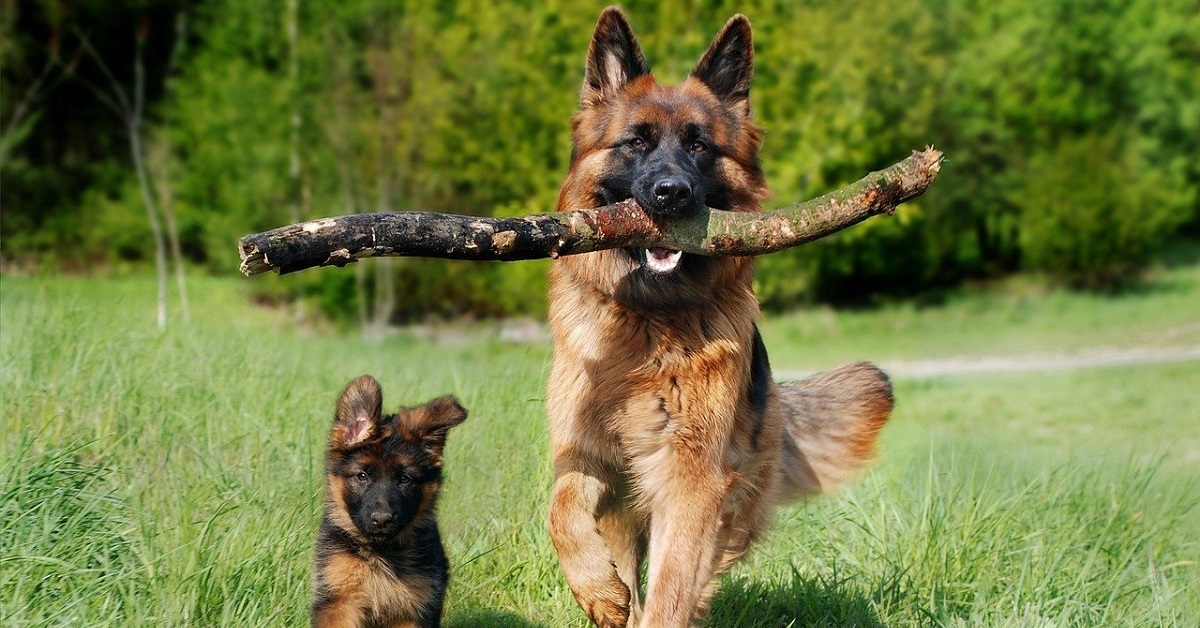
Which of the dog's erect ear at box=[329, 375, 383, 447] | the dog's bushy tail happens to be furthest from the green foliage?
the dog's erect ear at box=[329, 375, 383, 447]

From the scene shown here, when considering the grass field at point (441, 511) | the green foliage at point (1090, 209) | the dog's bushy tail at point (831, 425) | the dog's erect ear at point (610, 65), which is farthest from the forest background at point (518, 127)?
the dog's erect ear at point (610, 65)

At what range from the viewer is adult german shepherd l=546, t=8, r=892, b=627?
17.2 ft

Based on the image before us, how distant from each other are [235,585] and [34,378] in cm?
203

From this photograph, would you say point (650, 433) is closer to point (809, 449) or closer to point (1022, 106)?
point (809, 449)

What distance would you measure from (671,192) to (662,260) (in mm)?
546

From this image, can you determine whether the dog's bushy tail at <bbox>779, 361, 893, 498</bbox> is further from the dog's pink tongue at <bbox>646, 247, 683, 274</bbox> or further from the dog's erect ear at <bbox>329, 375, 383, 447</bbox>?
the dog's erect ear at <bbox>329, 375, 383, 447</bbox>

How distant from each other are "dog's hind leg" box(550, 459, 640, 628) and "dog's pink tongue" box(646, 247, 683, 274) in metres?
0.95

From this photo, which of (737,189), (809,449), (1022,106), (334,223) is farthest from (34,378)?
(1022,106)

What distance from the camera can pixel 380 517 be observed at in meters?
5.03

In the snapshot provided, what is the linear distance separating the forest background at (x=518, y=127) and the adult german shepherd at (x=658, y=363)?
11.9 m

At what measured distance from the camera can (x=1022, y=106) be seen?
3609 centimetres

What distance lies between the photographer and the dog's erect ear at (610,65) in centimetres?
578

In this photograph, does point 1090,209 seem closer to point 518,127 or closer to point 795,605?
point 518,127

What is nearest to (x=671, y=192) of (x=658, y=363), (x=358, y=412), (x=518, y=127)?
(x=658, y=363)
